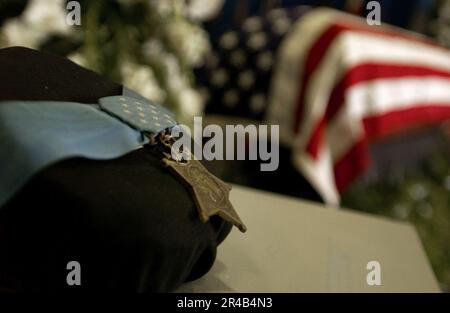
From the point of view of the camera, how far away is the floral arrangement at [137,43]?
108 centimetres

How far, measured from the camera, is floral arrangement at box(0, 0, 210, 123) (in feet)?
3.56

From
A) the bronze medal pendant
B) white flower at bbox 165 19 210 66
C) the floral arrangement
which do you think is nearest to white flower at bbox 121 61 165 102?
the floral arrangement

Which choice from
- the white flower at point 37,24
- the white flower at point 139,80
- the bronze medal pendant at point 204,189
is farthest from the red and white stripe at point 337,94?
the bronze medal pendant at point 204,189

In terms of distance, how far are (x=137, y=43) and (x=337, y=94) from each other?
68 centimetres

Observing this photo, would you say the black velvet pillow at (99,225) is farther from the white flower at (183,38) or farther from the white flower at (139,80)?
the white flower at (183,38)

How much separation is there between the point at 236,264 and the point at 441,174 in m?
1.64

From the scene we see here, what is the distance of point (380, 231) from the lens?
36.5 inches

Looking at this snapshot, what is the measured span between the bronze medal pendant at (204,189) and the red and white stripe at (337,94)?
0.98m

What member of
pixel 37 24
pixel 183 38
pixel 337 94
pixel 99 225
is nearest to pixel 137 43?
pixel 183 38

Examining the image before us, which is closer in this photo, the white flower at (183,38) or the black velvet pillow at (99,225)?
the black velvet pillow at (99,225)

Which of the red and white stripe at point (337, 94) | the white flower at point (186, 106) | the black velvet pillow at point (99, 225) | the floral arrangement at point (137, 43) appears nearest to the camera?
the black velvet pillow at point (99, 225)

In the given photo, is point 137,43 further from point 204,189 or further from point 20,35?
point 204,189
